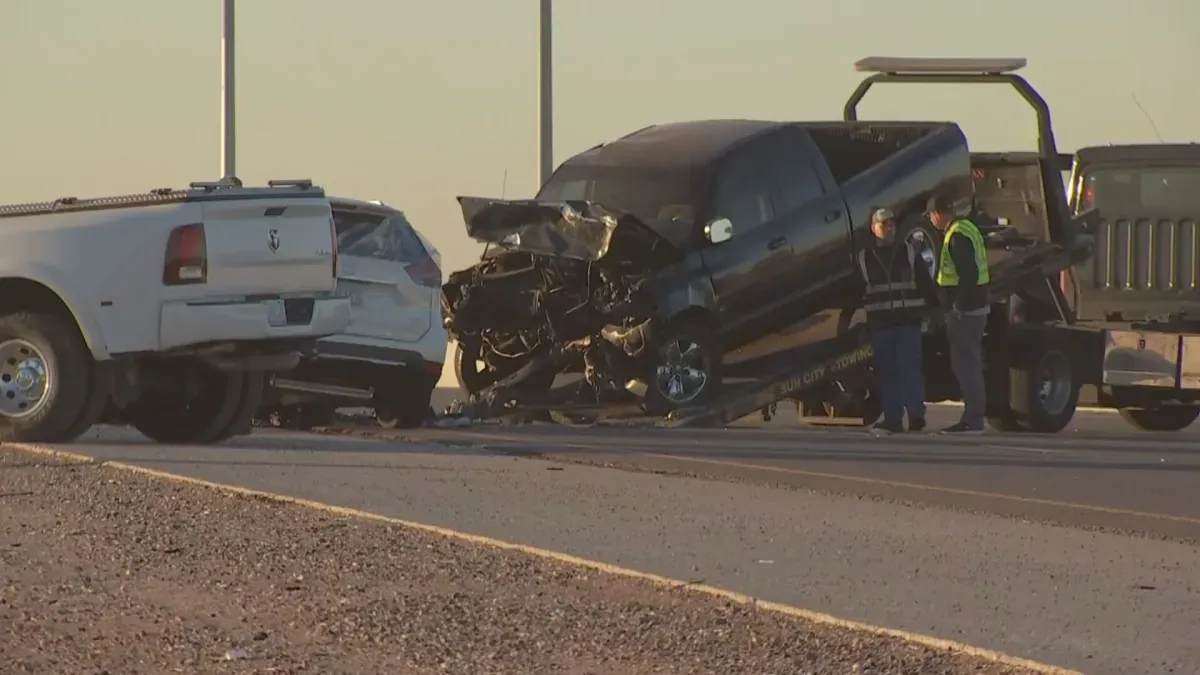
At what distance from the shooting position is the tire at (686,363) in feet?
58.5

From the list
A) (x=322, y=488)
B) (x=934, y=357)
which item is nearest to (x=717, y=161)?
(x=934, y=357)

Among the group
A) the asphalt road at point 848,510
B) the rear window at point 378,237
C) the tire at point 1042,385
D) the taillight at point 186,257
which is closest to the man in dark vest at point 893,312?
the asphalt road at point 848,510

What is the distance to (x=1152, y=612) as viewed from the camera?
851 centimetres

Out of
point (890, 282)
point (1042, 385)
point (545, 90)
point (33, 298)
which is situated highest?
point (545, 90)

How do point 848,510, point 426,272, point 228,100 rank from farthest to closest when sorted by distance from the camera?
1. point 228,100
2. point 426,272
3. point 848,510

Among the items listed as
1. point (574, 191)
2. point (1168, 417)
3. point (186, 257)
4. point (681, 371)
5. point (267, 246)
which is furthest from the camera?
point (1168, 417)

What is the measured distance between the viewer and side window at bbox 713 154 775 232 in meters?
18.3

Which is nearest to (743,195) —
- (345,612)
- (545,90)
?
(345,612)

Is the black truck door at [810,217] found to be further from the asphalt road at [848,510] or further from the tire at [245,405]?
the tire at [245,405]

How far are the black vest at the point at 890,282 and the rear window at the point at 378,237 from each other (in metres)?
3.33

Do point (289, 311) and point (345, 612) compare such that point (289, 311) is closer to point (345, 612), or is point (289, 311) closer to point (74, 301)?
point (74, 301)

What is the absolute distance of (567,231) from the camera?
17828mm

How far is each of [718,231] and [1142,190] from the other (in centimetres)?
442

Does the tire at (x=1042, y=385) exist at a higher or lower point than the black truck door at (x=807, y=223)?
lower
